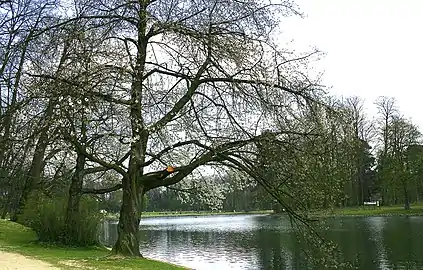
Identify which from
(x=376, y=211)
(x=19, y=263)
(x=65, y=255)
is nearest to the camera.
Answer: (x=19, y=263)

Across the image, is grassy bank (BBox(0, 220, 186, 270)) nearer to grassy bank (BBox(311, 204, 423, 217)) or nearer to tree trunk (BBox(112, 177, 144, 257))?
tree trunk (BBox(112, 177, 144, 257))

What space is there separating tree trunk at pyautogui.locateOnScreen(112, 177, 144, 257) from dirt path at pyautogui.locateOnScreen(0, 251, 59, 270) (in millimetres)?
2186

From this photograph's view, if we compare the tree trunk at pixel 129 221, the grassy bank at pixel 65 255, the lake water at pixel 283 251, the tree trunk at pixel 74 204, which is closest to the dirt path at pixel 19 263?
the grassy bank at pixel 65 255

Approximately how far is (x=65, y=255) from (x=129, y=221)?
176 cm

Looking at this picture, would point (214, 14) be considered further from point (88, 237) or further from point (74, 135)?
point (88, 237)

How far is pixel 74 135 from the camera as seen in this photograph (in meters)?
11.4

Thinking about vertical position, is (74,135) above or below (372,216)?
above

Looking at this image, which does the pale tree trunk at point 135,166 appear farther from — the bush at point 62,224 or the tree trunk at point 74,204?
the bush at point 62,224

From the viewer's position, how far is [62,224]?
15.5 meters

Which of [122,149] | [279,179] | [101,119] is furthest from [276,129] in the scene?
[122,149]

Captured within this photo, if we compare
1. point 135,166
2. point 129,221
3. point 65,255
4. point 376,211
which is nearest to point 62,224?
point 65,255

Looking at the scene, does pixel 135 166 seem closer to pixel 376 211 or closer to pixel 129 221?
pixel 129 221

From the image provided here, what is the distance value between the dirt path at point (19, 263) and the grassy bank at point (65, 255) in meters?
0.27

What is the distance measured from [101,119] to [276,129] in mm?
3801
